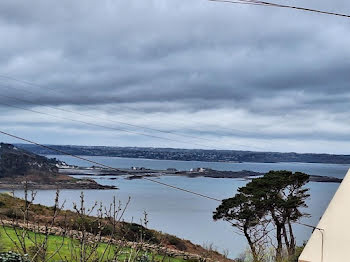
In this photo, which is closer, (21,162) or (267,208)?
(267,208)

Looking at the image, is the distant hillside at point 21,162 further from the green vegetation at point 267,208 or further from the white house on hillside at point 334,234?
the white house on hillside at point 334,234

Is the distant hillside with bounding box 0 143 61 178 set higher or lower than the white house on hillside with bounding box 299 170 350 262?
lower

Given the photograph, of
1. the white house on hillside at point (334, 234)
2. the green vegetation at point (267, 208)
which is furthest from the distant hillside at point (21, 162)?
the white house on hillside at point (334, 234)

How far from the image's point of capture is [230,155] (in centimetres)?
2458

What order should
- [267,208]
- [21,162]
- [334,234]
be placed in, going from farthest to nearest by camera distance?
[21,162] < [267,208] < [334,234]

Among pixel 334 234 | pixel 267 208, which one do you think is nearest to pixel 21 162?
pixel 267 208

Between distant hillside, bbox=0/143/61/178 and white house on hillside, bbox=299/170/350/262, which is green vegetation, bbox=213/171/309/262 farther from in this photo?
white house on hillside, bbox=299/170/350/262

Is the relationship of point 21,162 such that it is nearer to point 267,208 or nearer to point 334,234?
point 267,208

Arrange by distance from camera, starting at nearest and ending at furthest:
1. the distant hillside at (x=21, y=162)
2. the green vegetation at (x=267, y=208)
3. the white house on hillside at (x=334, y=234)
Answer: the white house on hillside at (x=334, y=234)
the green vegetation at (x=267, y=208)
the distant hillside at (x=21, y=162)

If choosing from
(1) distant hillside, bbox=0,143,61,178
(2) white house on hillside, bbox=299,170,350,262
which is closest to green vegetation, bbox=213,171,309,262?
(1) distant hillside, bbox=0,143,61,178

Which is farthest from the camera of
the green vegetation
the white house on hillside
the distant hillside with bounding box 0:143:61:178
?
the distant hillside with bounding box 0:143:61:178

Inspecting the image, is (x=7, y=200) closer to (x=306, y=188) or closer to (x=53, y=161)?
(x=53, y=161)

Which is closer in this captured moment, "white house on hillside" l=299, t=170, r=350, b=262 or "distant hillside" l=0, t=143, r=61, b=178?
"white house on hillside" l=299, t=170, r=350, b=262

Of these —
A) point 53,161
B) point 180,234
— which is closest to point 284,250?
point 180,234
